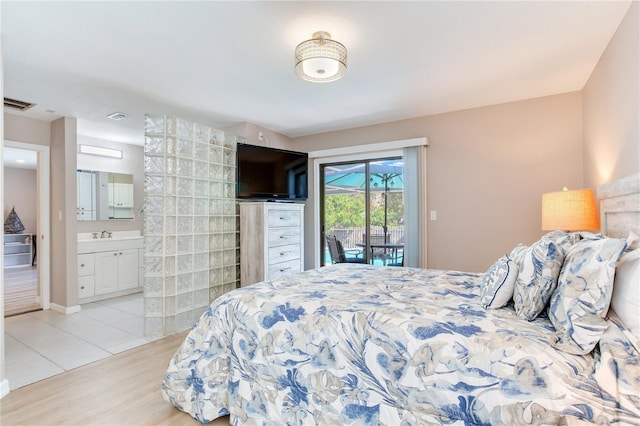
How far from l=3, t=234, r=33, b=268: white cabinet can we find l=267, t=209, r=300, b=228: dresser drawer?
737 centimetres

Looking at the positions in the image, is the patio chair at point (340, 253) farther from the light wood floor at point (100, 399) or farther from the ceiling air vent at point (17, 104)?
the ceiling air vent at point (17, 104)

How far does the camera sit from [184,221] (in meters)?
3.35

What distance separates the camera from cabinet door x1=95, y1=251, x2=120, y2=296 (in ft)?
14.5

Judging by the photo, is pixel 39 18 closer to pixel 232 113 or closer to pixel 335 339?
pixel 232 113

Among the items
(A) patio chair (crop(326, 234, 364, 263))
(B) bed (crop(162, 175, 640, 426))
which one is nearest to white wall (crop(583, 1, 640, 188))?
(B) bed (crop(162, 175, 640, 426))

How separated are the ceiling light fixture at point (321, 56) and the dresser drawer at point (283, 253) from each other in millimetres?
2276

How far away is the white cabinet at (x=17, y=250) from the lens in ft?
24.2

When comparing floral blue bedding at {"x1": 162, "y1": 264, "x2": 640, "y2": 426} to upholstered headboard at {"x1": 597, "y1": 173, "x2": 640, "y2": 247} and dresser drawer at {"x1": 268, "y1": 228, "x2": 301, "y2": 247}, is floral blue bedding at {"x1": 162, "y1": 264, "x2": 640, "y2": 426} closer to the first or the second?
upholstered headboard at {"x1": 597, "y1": 173, "x2": 640, "y2": 247}

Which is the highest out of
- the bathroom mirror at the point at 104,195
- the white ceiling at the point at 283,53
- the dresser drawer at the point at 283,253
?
the white ceiling at the point at 283,53

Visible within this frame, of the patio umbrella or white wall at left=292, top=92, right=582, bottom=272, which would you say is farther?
the patio umbrella

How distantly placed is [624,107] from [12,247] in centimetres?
1075

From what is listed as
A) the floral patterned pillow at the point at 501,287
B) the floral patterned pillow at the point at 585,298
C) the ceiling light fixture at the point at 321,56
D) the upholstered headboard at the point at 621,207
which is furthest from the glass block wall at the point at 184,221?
the upholstered headboard at the point at 621,207

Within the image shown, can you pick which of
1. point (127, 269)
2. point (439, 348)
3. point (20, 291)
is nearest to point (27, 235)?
point (20, 291)

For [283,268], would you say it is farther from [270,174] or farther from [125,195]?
[125,195]
